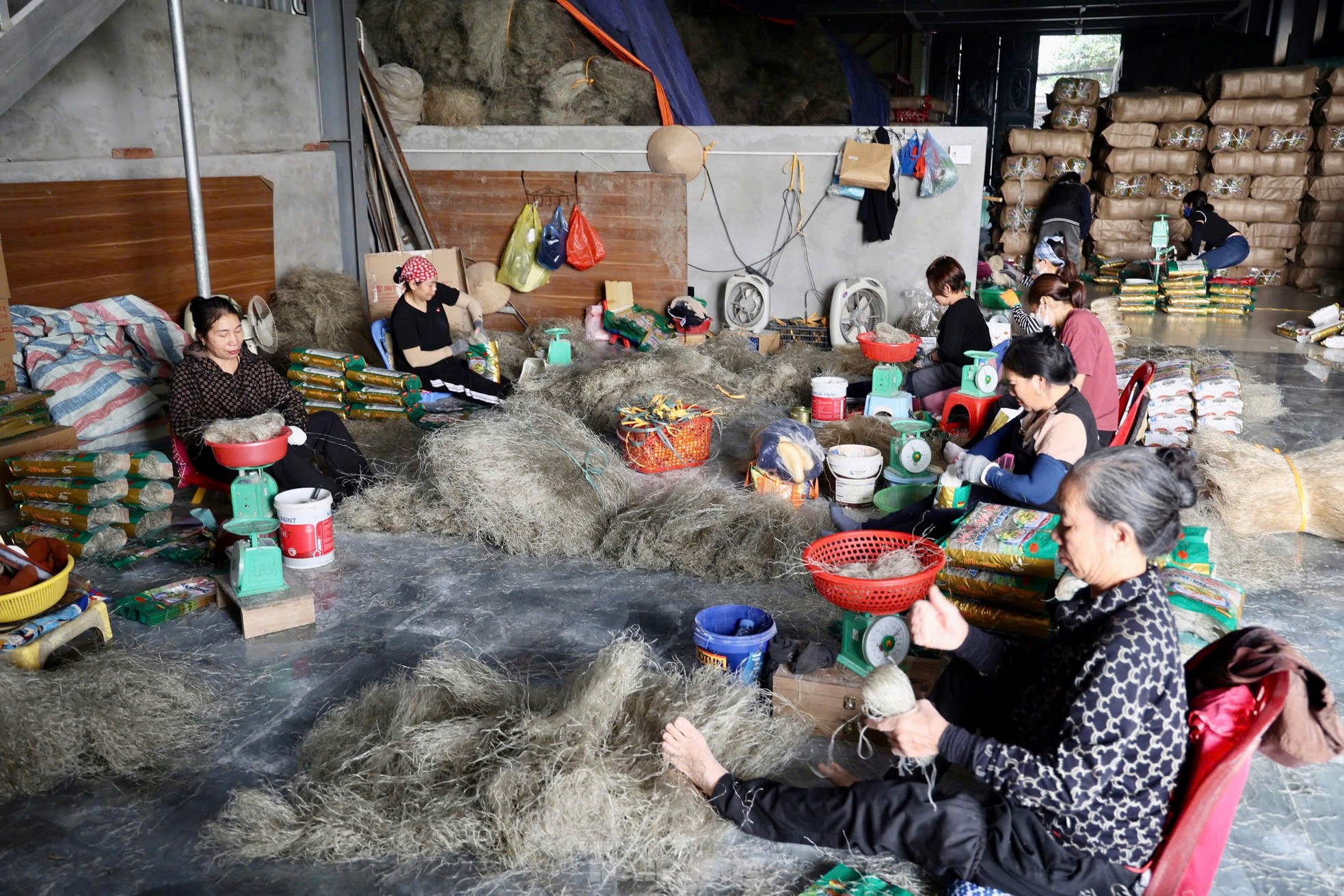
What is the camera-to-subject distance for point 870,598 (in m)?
3.23

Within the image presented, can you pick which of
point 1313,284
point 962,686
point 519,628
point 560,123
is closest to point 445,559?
point 519,628

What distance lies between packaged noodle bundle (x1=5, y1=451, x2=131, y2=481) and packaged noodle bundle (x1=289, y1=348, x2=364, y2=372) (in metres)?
1.98

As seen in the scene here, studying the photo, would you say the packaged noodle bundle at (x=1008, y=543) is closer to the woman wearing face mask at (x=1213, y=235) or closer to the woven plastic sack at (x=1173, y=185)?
the woman wearing face mask at (x=1213, y=235)

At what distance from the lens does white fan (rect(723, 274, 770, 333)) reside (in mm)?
9648

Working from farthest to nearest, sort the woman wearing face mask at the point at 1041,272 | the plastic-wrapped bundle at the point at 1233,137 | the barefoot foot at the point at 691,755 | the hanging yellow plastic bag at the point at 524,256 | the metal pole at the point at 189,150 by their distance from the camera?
the plastic-wrapped bundle at the point at 1233,137 → the hanging yellow plastic bag at the point at 524,256 → the woman wearing face mask at the point at 1041,272 → the metal pole at the point at 189,150 → the barefoot foot at the point at 691,755

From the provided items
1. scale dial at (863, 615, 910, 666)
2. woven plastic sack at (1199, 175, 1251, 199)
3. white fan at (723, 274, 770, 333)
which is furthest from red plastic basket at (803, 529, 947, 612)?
woven plastic sack at (1199, 175, 1251, 199)

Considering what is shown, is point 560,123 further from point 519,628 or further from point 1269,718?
point 1269,718

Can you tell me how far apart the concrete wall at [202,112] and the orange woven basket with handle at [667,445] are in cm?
420

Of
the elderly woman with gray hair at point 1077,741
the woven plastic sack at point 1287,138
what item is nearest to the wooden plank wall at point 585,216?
the elderly woman with gray hair at point 1077,741

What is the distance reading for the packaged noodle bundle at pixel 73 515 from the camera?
4.89 meters

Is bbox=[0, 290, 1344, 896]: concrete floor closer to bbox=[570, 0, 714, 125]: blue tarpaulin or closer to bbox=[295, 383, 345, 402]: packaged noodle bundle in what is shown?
bbox=[295, 383, 345, 402]: packaged noodle bundle

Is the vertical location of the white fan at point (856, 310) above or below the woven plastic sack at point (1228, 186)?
below

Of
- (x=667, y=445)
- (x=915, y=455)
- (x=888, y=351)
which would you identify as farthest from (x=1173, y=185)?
(x=667, y=445)

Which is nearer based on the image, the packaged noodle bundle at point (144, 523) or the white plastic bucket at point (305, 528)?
the white plastic bucket at point (305, 528)
